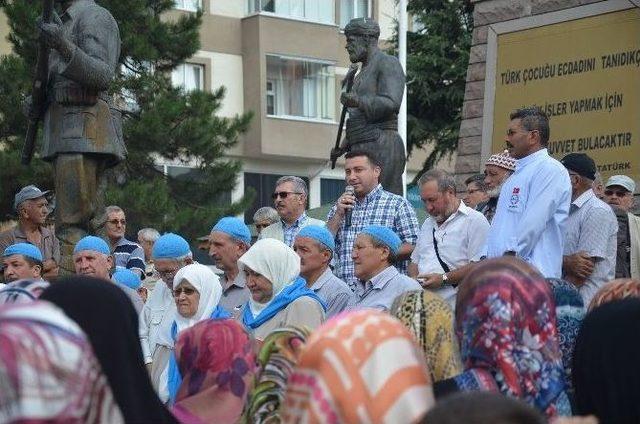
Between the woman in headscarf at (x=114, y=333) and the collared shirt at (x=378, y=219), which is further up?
the woman in headscarf at (x=114, y=333)

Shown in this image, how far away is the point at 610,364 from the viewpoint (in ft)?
15.9

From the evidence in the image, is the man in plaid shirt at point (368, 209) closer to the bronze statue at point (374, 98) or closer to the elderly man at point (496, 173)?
the elderly man at point (496, 173)

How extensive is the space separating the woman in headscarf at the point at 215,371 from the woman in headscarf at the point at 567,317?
1.45 m

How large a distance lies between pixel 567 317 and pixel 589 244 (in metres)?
3.12

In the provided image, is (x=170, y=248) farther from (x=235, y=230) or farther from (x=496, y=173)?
(x=496, y=173)

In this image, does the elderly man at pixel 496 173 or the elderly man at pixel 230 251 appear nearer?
the elderly man at pixel 230 251

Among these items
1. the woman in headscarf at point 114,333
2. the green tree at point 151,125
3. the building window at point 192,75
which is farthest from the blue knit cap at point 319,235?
the building window at point 192,75

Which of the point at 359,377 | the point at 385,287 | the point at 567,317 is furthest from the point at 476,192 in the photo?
the point at 359,377

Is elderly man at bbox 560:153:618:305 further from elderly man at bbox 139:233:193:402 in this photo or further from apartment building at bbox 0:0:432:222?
apartment building at bbox 0:0:432:222

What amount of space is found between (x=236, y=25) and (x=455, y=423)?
41.0 m

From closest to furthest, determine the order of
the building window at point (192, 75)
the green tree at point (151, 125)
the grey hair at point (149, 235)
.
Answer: the grey hair at point (149, 235), the green tree at point (151, 125), the building window at point (192, 75)

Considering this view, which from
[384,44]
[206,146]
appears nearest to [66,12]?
[206,146]

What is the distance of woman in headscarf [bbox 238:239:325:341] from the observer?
858 cm

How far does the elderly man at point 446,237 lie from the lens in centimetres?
1020
